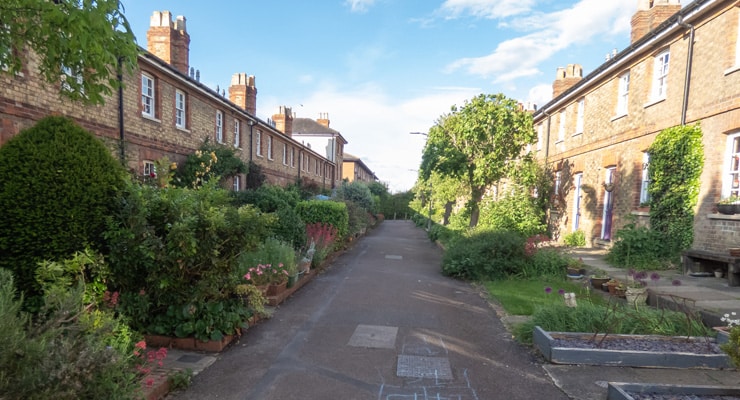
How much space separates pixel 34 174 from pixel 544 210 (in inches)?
711

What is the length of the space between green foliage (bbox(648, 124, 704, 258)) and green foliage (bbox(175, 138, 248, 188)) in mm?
13192

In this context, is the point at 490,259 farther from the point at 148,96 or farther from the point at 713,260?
the point at 148,96

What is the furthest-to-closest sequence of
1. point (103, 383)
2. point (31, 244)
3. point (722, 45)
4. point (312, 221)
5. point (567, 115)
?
point (567, 115) < point (312, 221) < point (722, 45) < point (31, 244) < point (103, 383)

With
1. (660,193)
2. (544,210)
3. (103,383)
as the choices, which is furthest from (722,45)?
(103,383)

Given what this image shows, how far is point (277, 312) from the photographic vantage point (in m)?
6.52

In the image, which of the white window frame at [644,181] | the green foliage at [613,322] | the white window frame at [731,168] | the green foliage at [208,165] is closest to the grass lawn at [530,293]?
the green foliage at [613,322]

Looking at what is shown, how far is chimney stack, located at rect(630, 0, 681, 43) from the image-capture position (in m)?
12.2

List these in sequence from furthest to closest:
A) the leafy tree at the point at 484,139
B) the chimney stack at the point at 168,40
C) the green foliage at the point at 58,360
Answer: the chimney stack at the point at 168,40
the leafy tree at the point at 484,139
the green foliage at the point at 58,360

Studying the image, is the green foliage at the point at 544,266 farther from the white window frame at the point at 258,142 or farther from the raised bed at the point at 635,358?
the white window frame at the point at 258,142

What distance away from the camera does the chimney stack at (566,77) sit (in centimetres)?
1891

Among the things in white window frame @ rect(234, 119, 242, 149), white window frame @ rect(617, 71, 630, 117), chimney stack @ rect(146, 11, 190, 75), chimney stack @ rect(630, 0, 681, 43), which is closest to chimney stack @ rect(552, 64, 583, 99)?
chimney stack @ rect(630, 0, 681, 43)

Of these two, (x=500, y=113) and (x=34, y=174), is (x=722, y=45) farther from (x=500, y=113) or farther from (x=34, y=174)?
(x=34, y=174)

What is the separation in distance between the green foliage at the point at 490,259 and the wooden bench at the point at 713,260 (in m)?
3.41

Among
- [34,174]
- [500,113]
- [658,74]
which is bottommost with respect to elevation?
[34,174]
